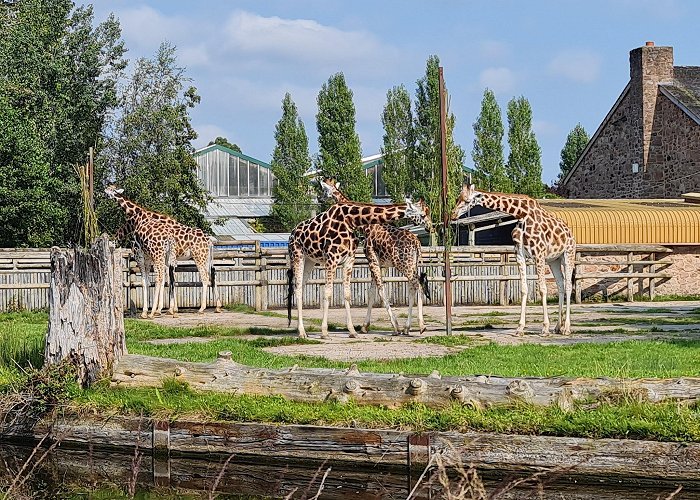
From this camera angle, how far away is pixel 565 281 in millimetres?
18234

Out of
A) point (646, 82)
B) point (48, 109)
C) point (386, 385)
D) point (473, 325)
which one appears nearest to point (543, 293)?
point (473, 325)

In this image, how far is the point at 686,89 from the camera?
134 feet

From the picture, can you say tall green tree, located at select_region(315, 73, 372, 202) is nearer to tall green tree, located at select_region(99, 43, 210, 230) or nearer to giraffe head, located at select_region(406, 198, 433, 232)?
tall green tree, located at select_region(99, 43, 210, 230)

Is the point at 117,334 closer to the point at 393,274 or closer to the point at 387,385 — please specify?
the point at 387,385

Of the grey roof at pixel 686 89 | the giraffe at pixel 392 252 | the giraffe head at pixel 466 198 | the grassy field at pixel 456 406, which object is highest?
the grey roof at pixel 686 89

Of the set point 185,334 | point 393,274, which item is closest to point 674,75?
point 393,274

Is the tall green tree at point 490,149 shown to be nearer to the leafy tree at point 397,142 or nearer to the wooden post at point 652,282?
the leafy tree at point 397,142

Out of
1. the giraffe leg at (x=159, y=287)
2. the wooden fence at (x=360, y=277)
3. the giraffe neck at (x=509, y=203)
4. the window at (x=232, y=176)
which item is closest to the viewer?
the giraffe neck at (x=509, y=203)

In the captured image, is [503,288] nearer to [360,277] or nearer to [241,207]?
[360,277]

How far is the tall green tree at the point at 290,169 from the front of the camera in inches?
2301

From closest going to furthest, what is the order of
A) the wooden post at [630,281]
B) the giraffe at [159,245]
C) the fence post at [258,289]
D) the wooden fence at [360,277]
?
the giraffe at [159,245], the wooden fence at [360,277], the fence post at [258,289], the wooden post at [630,281]

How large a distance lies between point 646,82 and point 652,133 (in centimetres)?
207

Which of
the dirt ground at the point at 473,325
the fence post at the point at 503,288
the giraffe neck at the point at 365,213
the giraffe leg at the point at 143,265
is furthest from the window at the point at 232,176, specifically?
the giraffe neck at the point at 365,213

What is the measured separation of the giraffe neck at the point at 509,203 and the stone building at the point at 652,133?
22518 mm
